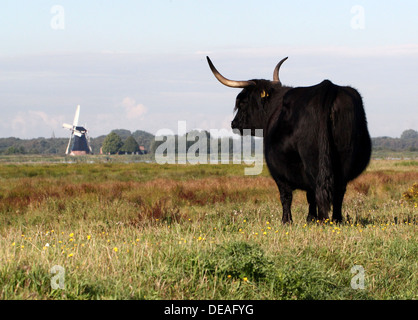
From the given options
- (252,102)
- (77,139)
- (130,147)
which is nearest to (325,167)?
(252,102)

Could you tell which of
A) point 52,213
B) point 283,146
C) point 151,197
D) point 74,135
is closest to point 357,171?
point 283,146

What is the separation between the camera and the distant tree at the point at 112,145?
490ft

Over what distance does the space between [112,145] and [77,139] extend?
1796 centimetres

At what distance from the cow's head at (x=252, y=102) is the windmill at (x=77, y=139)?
121868 millimetres

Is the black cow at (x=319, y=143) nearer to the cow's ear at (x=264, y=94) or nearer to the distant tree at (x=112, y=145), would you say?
the cow's ear at (x=264, y=94)

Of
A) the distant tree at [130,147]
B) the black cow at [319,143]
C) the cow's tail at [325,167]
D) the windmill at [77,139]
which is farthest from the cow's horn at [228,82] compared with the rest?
the distant tree at [130,147]

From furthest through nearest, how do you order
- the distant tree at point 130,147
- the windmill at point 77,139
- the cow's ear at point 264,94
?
the distant tree at point 130,147 < the windmill at point 77,139 < the cow's ear at point 264,94

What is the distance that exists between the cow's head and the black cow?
78cm

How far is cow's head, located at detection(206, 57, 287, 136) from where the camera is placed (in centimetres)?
995

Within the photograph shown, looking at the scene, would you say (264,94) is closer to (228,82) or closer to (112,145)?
(228,82)

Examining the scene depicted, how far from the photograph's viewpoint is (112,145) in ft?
491

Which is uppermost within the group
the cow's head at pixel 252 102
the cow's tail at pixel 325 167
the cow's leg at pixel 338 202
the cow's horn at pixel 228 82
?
the cow's horn at pixel 228 82
